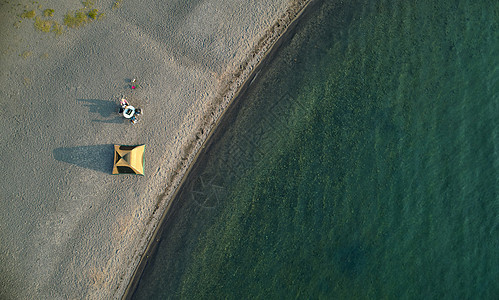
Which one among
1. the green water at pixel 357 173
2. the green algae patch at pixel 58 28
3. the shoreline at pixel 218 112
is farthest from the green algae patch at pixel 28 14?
the green water at pixel 357 173

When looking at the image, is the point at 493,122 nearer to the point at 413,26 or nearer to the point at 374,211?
the point at 413,26

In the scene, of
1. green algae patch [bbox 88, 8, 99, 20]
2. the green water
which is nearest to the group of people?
the green water

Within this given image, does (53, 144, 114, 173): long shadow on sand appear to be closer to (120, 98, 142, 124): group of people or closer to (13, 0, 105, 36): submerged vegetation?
(120, 98, 142, 124): group of people

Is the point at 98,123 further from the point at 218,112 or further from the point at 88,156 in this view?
the point at 218,112

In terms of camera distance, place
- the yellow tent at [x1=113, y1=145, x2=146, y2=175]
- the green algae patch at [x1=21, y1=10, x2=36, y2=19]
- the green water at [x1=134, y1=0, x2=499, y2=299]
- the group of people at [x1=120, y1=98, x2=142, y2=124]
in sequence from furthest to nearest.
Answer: the green algae patch at [x1=21, y1=10, x2=36, y2=19], the green water at [x1=134, y1=0, x2=499, y2=299], the group of people at [x1=120, y1=98, x2=142, y2=124], the yellow tent at [x1=113, y1=145, x2=146, y2=175]

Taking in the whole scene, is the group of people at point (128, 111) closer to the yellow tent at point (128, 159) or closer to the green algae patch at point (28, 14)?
the yellow tent at point (128, 159)

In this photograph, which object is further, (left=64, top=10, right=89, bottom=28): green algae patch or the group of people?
(left=64, top=10, right=89, bottom=28): green algae patch
